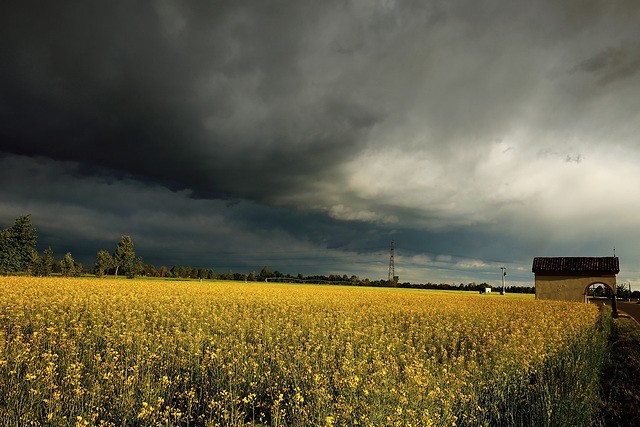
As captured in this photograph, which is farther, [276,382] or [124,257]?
[124,257]

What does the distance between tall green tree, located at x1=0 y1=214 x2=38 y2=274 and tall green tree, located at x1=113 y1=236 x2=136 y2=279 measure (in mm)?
20651

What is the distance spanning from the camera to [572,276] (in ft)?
164

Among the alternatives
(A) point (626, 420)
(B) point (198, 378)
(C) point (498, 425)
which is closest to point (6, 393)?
(B) point (198, 378)

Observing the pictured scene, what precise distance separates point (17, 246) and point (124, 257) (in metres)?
25.4

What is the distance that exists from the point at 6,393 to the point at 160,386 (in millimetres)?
2336

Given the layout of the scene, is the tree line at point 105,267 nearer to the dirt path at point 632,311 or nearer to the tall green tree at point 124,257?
the tall green tree at point 124,257

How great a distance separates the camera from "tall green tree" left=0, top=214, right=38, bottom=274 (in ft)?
223

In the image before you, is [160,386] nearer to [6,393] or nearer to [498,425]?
[6,393]

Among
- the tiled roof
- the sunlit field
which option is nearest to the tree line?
the tiled roof

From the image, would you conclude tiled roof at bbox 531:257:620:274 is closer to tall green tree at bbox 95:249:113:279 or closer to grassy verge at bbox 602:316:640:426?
grassy verge at bbox 602:316:640:426

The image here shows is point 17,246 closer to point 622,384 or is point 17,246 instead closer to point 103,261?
point 103,261

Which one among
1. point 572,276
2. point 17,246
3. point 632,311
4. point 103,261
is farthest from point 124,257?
point 632,311

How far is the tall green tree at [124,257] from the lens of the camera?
93.6 metres

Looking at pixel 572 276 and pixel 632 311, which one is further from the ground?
pixel 572 276
